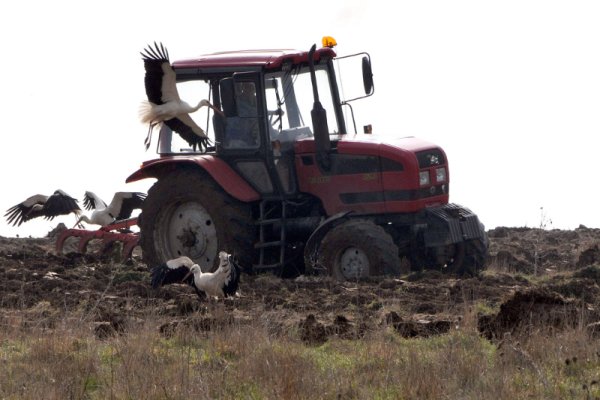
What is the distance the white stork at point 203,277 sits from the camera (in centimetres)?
1312

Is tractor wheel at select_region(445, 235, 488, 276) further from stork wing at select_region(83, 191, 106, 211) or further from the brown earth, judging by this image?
stork wing at select_region(83, 191, 106, 211)

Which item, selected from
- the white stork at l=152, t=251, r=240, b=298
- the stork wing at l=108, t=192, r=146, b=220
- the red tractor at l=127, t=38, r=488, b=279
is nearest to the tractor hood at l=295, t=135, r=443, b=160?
the red tractor at l=127, t=38, r=488, b=279

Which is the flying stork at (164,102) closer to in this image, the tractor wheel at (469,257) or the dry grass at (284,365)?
the tractor wheel at (469,257)

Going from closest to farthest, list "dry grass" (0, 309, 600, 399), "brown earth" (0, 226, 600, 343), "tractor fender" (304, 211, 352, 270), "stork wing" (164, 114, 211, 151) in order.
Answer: "dry grass" (0, 309, 600, 399), "brown earth" (0, 226, 600, 343), "tractor fender" (304, 211, 352, 270), "stork wing" (164, 114, 211, 151)

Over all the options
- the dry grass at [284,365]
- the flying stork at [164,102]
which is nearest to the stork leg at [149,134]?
the flying stork at [164,102]

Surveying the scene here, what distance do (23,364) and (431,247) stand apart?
267 inches

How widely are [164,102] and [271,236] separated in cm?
193

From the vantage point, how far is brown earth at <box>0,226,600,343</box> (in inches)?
421

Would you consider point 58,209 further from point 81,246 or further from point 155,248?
point 155,248

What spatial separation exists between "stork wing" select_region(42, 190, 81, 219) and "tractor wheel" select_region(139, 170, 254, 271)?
260 centimetres

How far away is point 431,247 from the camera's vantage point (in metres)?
15.4

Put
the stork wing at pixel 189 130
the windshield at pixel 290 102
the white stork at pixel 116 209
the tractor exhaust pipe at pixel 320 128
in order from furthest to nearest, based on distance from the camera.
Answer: the white stork at pixel 116 209
the stork wing at pixel 189 130
the windshield at pixel 290 102
the tractor exhaust pipe at pixel 320 128

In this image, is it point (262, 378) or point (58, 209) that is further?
point (58, 209)

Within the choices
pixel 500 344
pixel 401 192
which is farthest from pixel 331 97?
pixel 500 344
